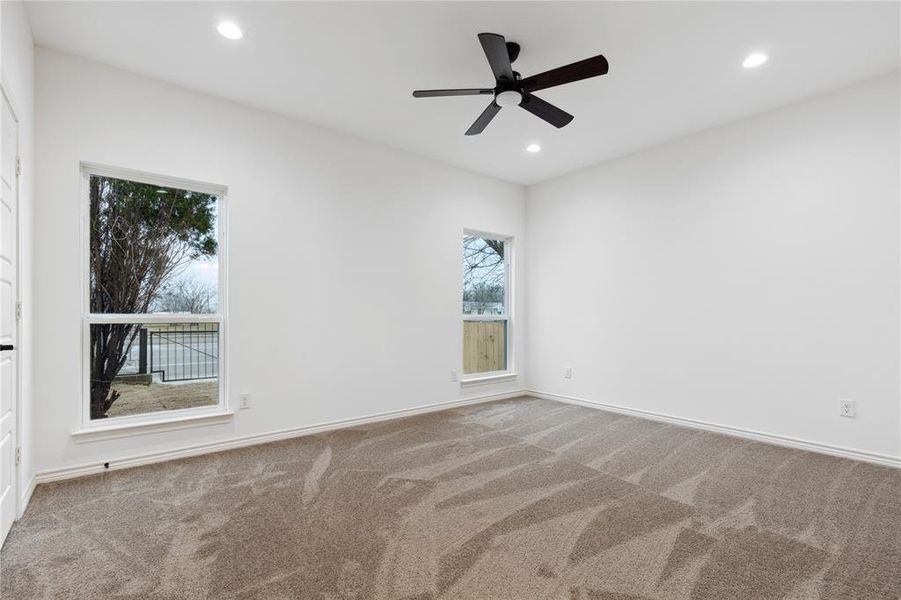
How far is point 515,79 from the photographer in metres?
2.62

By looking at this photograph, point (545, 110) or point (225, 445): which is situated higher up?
point (545, 110)

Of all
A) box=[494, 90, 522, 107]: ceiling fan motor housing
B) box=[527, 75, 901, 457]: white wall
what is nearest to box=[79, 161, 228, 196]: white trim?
box=[494, 90, 522, 107]: ceiling fan motor housing

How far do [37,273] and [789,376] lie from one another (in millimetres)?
5437

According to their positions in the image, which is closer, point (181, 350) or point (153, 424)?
point (153, 424)

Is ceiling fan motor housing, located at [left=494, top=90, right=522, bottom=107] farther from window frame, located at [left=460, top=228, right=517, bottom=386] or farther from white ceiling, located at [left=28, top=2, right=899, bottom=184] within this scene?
window frame, located at [left=460, top=228, right=517, bottom=386]

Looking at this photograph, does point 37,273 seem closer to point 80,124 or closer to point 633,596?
point 80,124

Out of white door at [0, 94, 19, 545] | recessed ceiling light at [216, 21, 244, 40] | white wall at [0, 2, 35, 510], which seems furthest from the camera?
recessed ceiling light at [216, 21, 244, 40]

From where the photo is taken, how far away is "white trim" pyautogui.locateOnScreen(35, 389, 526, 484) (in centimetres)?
275

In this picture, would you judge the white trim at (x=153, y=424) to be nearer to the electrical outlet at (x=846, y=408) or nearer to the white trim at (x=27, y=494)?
the white trim at (x=27, y=494)

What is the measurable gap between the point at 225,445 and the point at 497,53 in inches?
131

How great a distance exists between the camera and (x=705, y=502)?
2.46m

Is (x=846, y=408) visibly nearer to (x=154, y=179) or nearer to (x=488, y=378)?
(x=488, y=378)

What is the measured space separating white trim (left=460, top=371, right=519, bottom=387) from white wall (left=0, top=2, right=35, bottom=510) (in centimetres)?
355

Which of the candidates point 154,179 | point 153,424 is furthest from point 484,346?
point 154,179
